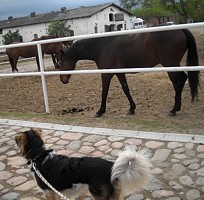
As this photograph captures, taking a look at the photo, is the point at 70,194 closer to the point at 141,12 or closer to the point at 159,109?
the point at 159,109

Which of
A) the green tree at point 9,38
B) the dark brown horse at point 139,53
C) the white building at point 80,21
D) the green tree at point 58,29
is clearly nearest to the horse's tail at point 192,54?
the dark brown horse at point 139,53

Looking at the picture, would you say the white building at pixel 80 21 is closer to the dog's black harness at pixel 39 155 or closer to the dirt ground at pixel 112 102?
the dirt ground at pixel 112 102

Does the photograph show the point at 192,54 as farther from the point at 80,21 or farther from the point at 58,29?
the point at 80,21

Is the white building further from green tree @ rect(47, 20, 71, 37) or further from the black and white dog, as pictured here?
the black and white dog

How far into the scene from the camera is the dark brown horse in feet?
17.8

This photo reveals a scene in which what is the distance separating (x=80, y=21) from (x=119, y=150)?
50370 mm

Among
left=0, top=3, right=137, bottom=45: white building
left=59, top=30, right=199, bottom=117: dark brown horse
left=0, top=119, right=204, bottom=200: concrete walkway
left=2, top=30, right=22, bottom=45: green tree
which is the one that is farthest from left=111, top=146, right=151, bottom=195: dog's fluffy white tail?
left=0, top=3, right=137, bottom=45: white building

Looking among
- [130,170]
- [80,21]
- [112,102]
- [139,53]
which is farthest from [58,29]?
[130,170]

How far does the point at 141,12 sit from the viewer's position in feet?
269

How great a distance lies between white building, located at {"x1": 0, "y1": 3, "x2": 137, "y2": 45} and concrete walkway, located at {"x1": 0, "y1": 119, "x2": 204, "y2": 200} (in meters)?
48.9

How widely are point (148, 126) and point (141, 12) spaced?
81233 mm

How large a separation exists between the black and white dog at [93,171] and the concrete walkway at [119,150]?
0.55 metres

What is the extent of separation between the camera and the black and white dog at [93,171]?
238 cm

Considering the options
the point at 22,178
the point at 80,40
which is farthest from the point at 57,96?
the point at 22,178
